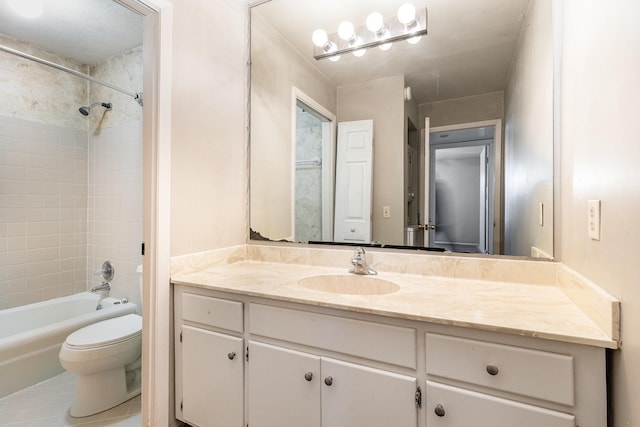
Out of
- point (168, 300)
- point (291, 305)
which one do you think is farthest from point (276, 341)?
point (168, 300)

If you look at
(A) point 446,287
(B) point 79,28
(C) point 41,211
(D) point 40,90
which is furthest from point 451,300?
(D) point 40,90

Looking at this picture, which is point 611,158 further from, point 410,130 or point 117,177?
point 117,177

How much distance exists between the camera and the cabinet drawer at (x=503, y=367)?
779 mm

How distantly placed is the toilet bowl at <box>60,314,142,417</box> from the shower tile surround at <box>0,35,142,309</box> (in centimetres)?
68

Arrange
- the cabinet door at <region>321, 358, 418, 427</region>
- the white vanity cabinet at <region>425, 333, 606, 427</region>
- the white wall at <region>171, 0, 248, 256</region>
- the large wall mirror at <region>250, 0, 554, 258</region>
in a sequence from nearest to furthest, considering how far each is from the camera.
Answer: the white vanity cabinet at <region>425, 333, 606, 427</region>, the cabinet door at <region>321, 358, 418, 427</region>, the large wall mirror at <region>250, 0, 554, 258</region>, the white wall at <region>171, 0, 248, 256</region>

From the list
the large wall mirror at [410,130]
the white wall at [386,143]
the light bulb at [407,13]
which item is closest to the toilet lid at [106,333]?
the large wall mirror at [410,130]

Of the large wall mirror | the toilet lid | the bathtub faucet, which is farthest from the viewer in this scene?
the bathtub faucet

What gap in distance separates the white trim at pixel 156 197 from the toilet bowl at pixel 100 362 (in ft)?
1.65

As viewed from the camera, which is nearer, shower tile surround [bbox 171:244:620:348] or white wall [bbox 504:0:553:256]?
shower tile surround [bbox 171:244:620:348]

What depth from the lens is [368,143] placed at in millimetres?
1668

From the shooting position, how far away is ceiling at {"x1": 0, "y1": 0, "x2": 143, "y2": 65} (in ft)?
6.29

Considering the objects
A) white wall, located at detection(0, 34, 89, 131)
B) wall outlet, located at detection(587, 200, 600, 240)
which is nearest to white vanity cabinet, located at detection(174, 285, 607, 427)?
wall outlet, located at detection(587, 200, 600, 240)

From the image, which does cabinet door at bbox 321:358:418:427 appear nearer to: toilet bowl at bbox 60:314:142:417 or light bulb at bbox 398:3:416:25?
toilet bowl at bbox 60:314:142:417

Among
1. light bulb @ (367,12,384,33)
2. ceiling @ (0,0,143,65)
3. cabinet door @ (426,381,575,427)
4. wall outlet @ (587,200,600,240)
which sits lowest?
cabinet door @ (426,381,575,427)
